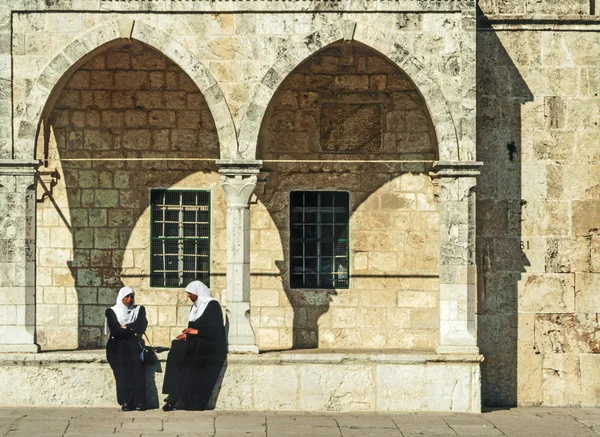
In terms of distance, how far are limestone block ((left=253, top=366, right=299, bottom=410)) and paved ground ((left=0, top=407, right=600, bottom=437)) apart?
→ 0.16 metres

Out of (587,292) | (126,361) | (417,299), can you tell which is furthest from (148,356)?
(587,292)

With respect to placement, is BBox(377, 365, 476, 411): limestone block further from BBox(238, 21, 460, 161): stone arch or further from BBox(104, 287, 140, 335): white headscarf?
BBox(104, 287, 140, 335): white headscarf

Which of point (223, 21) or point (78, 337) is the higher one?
point (223, 21)

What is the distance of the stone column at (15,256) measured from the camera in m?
14.3

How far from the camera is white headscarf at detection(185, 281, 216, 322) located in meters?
14.4

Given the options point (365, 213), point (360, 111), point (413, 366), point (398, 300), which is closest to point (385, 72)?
point (360, 111)

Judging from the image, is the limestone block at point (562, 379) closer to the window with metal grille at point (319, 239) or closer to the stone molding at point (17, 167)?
the window with metal grille at point (319, 239)

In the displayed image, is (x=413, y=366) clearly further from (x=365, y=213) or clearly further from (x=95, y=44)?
(x=95, y=44)

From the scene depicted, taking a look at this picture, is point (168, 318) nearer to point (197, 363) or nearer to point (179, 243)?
point (179, 243)

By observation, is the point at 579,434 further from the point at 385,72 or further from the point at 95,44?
the point at 95,44

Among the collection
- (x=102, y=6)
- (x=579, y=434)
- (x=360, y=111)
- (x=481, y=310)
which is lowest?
(x=579, y=434)

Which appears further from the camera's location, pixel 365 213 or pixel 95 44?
pixel 365 213

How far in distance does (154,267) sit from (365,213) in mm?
2767

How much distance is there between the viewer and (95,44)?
14.4m
